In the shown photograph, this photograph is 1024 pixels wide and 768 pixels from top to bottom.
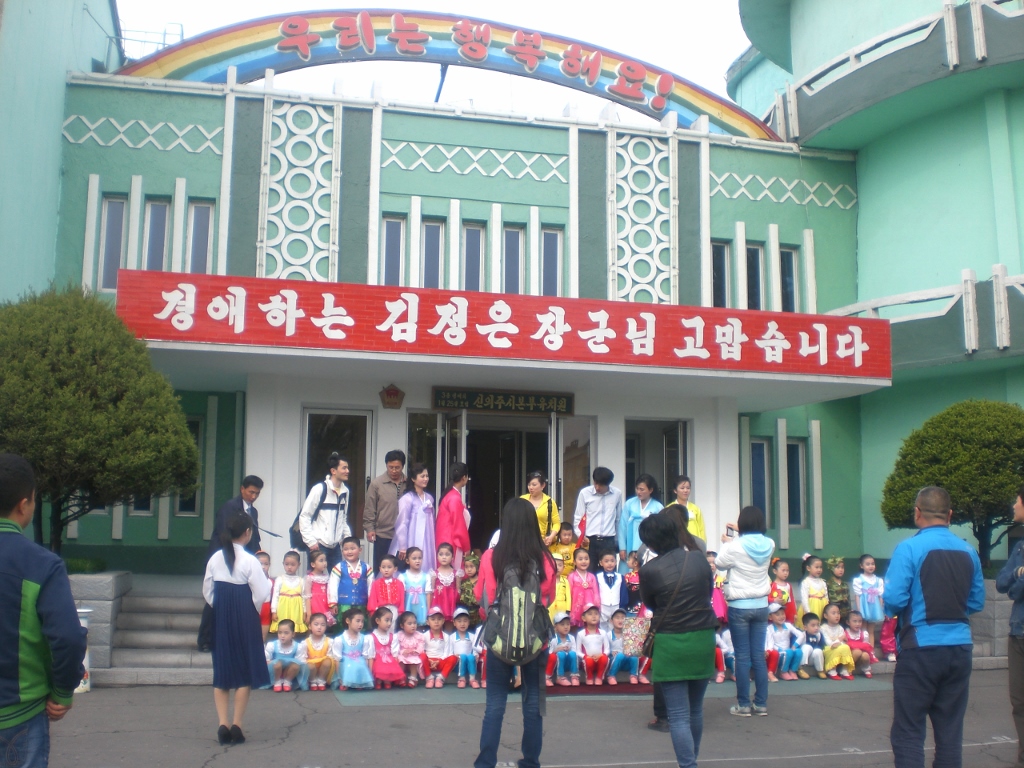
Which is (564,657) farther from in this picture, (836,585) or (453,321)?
(453,321)

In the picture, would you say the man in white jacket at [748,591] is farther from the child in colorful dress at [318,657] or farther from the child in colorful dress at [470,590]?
the child in colorful dress at [318,657]

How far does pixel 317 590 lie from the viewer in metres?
9.56

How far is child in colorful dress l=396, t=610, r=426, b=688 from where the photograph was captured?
29.6ft

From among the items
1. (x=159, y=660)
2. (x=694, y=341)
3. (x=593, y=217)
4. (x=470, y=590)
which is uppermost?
(x=593, y=217)

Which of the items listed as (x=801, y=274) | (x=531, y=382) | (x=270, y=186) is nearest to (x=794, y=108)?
(x=801, y=274)

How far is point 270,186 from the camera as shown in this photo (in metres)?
14.2

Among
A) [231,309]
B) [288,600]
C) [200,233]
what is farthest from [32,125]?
[288,600]

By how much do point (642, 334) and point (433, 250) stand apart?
14.6 feet

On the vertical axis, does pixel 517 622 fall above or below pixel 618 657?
above

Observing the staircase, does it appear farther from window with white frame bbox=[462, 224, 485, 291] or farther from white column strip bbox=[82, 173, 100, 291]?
window with white frame bbox=[462, 224, 485, 291]

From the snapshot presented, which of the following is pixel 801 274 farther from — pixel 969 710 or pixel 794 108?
pixel 969 710

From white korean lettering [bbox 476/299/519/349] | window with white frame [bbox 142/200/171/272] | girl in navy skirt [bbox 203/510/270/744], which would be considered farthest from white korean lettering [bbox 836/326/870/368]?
window with white frame [bbox 142/200/171/272]

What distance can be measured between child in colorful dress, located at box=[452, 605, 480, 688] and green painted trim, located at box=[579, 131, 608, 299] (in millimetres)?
6959

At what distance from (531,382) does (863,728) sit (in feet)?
20.0
